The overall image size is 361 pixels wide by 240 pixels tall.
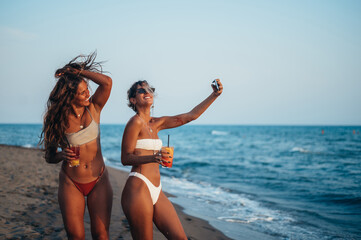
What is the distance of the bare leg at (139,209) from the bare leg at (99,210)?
0.30 meters

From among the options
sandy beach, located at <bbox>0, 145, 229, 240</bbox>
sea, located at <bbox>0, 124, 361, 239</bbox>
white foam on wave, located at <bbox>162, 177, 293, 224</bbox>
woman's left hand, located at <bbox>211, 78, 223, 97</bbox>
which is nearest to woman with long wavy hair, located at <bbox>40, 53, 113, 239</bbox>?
woman's left hand, located at <bbox>211, 78, 223, 97</bbox>

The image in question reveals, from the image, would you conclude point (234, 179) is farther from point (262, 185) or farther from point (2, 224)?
point (2, 224)

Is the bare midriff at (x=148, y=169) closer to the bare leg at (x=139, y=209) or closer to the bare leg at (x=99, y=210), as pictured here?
the bare leg at (x=139, y=209)

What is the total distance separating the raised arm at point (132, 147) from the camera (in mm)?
2979

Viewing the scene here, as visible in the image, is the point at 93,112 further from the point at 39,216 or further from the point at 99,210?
the point at 39,216

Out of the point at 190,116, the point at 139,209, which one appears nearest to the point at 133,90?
the point at 190,116

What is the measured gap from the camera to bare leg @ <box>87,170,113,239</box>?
3.14m

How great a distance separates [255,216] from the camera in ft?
26.2

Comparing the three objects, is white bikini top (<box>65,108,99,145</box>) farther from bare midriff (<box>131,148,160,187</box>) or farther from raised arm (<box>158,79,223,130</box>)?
raised arm (<box>158,79,223,130</box>)

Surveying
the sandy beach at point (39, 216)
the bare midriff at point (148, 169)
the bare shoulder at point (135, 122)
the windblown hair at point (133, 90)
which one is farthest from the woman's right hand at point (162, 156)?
the sandy beach at point (39, 216)

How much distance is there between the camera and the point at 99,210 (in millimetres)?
3160

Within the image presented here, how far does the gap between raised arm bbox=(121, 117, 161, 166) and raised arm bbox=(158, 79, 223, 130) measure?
41 cm

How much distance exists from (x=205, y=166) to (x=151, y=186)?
17.3m

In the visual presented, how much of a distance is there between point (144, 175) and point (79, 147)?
73cm
